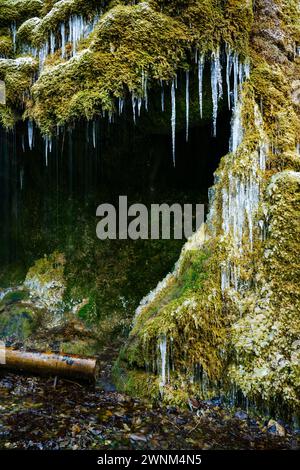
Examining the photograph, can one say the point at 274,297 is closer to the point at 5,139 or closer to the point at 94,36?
the point at 94,36

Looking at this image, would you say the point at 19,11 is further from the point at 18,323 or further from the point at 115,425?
the point at 115,425

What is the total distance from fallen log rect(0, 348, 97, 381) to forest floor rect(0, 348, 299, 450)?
32 cm

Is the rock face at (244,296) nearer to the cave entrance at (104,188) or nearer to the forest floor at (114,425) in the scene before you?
the forest floor at (114,425)

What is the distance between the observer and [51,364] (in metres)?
6.17

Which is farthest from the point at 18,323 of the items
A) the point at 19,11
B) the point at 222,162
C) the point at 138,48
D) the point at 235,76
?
the point at 19,11

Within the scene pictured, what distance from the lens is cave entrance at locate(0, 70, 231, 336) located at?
8.84m

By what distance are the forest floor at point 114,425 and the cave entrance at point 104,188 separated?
3.55 metres

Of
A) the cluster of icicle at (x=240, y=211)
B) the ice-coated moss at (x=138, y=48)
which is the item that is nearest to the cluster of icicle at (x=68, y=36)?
the ice-coated moss at (x=138, y=48)

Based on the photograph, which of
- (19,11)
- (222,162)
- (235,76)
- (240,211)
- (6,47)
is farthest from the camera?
(19,11)

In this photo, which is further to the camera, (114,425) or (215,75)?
(215,75)

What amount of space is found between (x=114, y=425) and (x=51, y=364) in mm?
1945

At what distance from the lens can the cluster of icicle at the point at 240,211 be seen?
225 inches

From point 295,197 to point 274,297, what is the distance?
168cm
